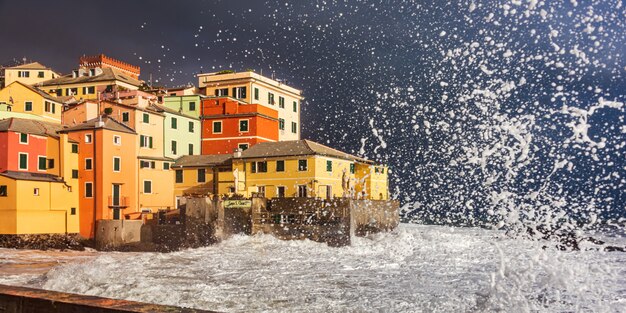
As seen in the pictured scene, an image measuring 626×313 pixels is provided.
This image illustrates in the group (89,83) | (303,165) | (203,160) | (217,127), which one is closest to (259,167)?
(303,165)

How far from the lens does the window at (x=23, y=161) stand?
49.6m

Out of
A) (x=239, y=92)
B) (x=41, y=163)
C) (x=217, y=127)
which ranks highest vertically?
(x=239, y=92)

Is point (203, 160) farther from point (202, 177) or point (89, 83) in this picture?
point (89, 83)

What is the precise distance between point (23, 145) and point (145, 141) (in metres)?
11.7

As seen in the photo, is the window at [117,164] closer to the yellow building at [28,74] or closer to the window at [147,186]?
the window at [147,186]

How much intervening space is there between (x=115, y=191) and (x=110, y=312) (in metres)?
48.5

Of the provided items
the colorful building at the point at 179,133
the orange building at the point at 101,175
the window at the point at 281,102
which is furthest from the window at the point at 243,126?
the orange building at the point at 101,175

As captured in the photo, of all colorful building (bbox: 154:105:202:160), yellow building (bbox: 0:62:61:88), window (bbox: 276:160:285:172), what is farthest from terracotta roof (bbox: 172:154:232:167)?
yellow building (bbox: 0:62:61:88)

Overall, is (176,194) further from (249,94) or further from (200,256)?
(200,256)

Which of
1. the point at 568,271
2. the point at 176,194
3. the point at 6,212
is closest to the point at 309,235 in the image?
the point at 176,194

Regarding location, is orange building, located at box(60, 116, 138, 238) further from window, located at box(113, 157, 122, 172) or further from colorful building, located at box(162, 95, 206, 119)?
colorful building, located at box(162, 95, 206, 119)

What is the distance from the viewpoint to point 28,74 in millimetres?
84438

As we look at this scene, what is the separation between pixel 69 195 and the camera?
51656 millimetres

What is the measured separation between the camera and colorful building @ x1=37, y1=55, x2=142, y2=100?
247 feet
